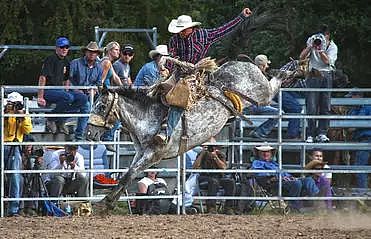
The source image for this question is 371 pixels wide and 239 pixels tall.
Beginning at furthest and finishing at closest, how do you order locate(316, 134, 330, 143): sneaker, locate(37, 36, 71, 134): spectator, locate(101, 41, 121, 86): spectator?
locate(316, 134, 330, 143): sneaker, locate(101, 41, 121, 86): spectator, locate(37, 36, 71, 134): spectator

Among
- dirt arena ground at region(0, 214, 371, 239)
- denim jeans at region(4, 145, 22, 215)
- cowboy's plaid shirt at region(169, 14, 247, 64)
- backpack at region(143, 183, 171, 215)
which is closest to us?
dirt arena ground at region(0, 214, 371, 239)

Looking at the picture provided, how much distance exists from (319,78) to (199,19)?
8131 millimetres

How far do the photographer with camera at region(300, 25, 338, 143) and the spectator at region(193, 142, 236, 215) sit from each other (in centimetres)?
119

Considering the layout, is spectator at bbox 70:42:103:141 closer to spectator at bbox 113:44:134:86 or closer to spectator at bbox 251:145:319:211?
spectator at bbox 113:44:134:86

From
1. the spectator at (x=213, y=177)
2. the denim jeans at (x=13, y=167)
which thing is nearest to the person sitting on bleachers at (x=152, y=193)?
the spectator at (x=213, y=177)

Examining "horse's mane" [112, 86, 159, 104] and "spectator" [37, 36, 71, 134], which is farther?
"spectator" [37, 36, 71, 134]

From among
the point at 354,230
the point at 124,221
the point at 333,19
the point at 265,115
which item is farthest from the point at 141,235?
the point at 333,19

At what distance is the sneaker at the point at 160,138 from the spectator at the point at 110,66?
6.19ft

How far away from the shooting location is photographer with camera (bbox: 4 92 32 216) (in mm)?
13844

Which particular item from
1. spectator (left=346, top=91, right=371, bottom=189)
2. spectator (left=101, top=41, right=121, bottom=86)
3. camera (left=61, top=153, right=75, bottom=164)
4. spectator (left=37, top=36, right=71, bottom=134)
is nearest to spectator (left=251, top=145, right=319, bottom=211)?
spectator (left=346, top=91, right=371, bottom=189)

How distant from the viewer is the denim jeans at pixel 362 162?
15031 mm

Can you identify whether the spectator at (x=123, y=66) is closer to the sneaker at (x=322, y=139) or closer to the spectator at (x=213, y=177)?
the spectator at (x=213, y=177)

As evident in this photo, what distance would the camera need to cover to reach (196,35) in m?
13.6

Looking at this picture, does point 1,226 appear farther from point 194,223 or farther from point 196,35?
point 196,35
